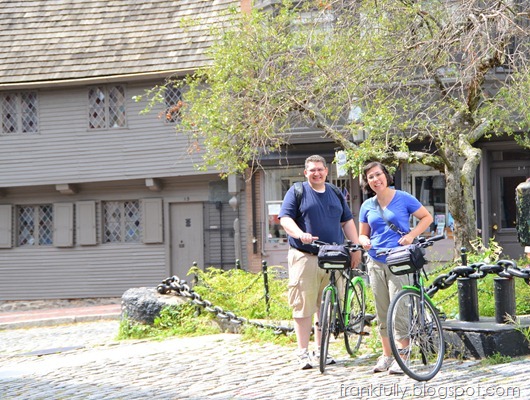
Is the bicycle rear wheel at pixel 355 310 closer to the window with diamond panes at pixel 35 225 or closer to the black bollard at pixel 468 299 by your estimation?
the black bollard at pixel 468 299

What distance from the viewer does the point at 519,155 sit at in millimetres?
Answer: 23938

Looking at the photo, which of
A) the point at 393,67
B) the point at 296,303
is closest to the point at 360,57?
the point at 393,67

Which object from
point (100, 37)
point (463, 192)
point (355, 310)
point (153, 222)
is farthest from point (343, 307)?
point (100, 37)

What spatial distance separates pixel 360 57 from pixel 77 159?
1433 centimetres

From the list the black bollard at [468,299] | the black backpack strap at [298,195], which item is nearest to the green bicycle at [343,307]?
the black backpack strap at [298,195]

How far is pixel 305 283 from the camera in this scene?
9125 mm

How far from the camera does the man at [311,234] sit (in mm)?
9094

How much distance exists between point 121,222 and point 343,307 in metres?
18.9

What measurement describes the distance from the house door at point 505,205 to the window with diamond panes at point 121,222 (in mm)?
9263

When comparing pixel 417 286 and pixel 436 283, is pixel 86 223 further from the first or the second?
pixel 417 286

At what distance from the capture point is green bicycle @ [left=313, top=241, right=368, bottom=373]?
8680mm

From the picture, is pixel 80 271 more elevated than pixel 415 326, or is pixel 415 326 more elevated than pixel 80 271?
pixel 80 271

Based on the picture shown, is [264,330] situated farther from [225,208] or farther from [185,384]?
[225,208]

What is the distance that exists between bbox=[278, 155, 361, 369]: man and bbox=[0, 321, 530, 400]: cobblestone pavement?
442mm
